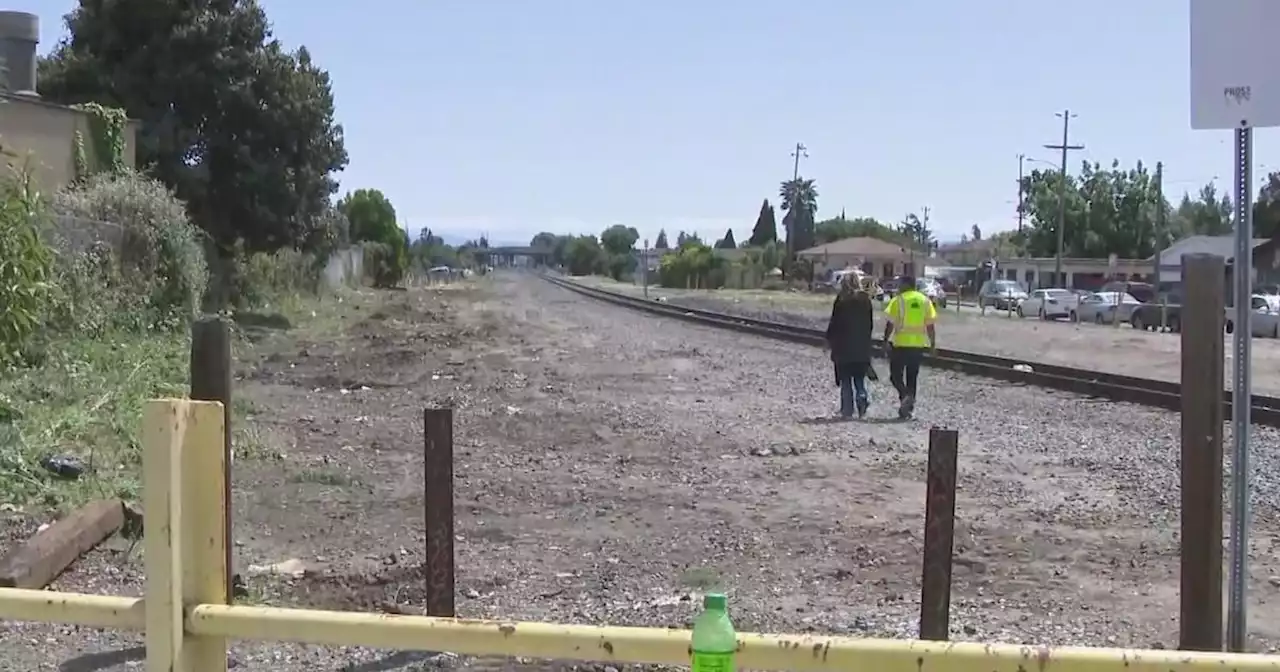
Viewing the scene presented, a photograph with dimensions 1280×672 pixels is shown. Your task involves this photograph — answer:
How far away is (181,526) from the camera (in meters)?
3.89

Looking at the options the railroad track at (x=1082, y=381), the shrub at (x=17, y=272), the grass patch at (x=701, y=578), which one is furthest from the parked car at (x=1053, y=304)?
the grass patch at (x=701, y=578)

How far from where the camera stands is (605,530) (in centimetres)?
973

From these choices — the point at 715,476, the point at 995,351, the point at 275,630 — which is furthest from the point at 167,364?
the point at 995,351

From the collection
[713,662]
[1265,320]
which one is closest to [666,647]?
[713,662]

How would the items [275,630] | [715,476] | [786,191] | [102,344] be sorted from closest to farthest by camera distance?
[275,630] → [715,476] → [102,344] → [786,191]

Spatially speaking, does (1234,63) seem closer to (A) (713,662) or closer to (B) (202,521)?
(A) (713,662)

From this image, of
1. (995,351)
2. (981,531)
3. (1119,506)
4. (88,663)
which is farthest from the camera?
(995,351)

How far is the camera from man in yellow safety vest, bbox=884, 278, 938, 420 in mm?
16562

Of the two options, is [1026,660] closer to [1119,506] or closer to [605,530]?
[605,530]

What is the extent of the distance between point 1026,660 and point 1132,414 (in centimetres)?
1524

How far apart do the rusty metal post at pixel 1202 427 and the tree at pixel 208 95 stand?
31.2m

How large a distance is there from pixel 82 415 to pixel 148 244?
12540 mm

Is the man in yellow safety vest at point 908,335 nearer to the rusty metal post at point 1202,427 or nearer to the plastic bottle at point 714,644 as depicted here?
the rusty metal post at point 1202,427

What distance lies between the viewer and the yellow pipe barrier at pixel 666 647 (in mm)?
3549
